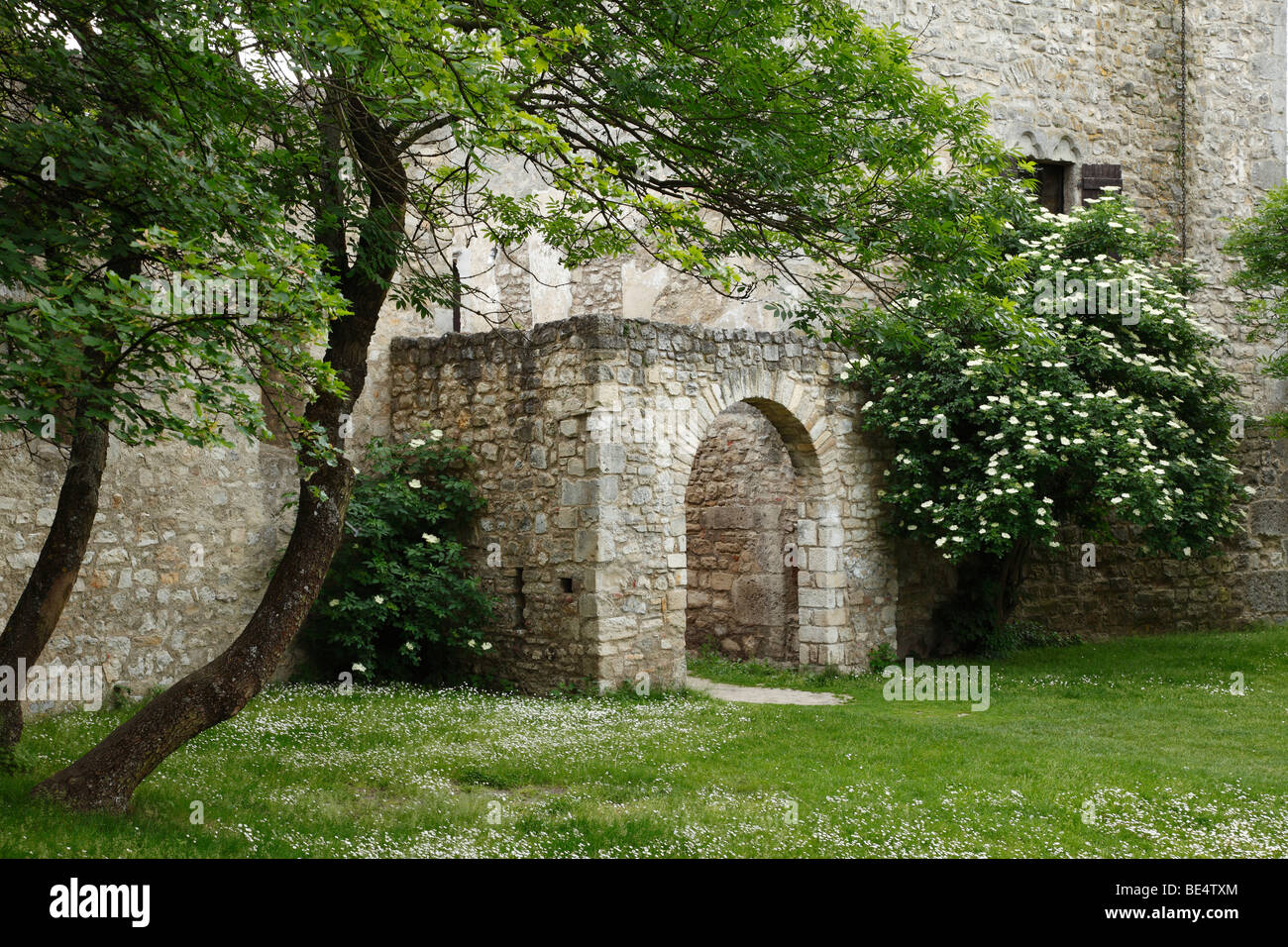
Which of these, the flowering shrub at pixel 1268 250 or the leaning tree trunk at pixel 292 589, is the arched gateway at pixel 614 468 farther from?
the flowering shrub at pixel 1268 250

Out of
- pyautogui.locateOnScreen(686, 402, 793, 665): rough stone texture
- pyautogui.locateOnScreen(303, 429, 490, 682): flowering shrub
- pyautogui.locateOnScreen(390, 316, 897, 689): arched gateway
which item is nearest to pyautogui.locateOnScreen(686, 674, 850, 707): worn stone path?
pyautogui.locateOnScreen(390, 316, 897, 689): arched gateway

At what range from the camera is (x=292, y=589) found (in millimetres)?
5949

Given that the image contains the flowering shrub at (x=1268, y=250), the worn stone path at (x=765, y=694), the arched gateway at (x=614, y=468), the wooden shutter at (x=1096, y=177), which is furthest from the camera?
the wooden shutter at (x=1096, y=177)

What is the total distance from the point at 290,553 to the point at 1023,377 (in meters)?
7.39

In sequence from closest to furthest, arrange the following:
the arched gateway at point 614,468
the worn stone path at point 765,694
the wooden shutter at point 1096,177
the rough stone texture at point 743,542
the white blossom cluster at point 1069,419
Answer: the arched gateway at point 614,468
the worn stone path at point 765,694
the white blossom cluster at point 1069,419
the rough stone texture at point 743,542
the wooden shutter at point 1096,177

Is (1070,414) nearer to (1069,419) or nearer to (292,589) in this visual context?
(1069,419)

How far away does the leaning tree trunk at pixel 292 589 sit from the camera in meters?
5.36

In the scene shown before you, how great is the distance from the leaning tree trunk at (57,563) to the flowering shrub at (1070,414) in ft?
20.7

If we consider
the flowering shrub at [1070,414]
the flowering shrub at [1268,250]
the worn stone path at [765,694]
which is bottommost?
the worn stone path at [765,694]

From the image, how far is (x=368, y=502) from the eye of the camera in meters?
10.1

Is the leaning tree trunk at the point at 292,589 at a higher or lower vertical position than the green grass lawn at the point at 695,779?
higher

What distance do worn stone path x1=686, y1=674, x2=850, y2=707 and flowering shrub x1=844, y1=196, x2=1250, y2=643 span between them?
1867mm

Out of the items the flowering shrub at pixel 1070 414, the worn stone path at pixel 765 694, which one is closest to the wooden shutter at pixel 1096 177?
the flowering shrub at pixel 1070 414

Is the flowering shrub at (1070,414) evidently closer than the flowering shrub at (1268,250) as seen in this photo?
Yes
